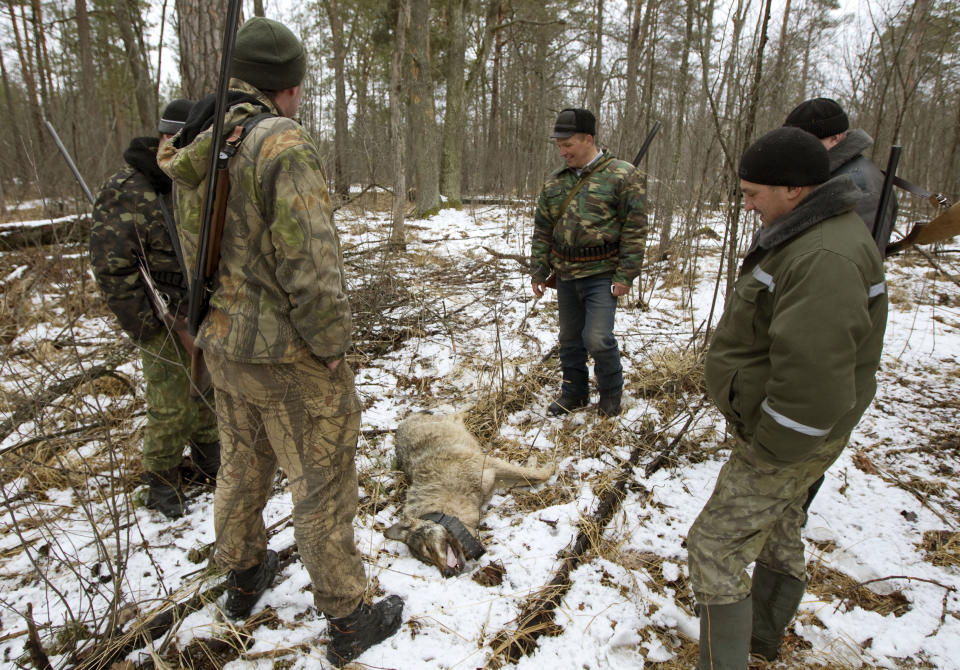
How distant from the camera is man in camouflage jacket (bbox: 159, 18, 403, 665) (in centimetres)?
152

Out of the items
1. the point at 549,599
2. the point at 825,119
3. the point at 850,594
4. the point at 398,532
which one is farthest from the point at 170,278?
the point at 850,594

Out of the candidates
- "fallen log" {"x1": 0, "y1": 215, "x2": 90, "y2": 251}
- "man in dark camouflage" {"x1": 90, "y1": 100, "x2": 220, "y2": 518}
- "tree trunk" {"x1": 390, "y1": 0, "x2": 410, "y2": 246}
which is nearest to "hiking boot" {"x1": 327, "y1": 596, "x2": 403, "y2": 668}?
"man in dark camouflage" {"x1": 90, "y1": 100, "x2": 220, "y2": 518}

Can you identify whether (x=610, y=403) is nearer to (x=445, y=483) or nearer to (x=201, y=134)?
(x=445, y=483)

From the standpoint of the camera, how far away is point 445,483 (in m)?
2.83

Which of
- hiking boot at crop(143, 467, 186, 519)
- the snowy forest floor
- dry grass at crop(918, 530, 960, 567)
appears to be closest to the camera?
the snowy forest floor

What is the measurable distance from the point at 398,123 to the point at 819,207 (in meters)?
7.78

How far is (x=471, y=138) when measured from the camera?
76.5ft

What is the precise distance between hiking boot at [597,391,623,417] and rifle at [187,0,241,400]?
2.85 m

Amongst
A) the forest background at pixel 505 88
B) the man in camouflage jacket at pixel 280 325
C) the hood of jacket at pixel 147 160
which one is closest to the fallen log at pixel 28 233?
the forest background at pixel 505 88


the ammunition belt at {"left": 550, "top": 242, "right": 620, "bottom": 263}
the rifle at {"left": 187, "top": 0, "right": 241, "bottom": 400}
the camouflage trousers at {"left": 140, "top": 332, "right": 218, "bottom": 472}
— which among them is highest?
the rifle at {"left": 187, "top": 0, "right": 241, "bottom": 400}

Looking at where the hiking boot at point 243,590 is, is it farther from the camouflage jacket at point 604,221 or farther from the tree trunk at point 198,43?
the tree trunk at point 198,43

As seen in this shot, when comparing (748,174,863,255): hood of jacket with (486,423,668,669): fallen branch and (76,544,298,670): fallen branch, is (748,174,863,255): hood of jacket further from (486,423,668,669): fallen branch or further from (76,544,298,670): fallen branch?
(76,544,298,670): fallen branch

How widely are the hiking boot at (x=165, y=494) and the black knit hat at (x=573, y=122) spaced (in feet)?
10.9

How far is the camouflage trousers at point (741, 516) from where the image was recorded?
1.59 m
